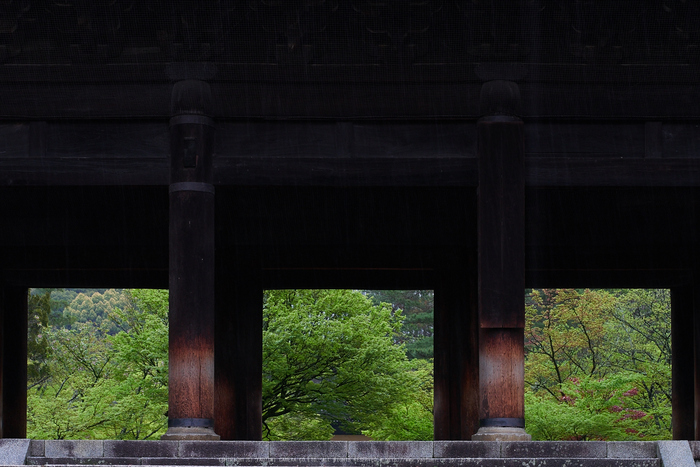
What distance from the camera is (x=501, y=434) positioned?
9.35 m

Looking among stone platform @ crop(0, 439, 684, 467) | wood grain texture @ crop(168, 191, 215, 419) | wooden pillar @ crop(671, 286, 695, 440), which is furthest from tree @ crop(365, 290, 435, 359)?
stone platform @ crop(0, 439, 684, 467)

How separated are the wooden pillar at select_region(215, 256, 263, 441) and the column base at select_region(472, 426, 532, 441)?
6.89m

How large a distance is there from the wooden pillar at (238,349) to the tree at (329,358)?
19.8ft

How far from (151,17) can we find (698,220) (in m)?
8.63

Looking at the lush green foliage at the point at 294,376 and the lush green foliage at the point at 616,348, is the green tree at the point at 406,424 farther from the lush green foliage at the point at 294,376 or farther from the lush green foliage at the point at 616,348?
the lush green foliage at the point at 616,348

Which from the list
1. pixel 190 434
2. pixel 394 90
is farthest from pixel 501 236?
pixel 190 434

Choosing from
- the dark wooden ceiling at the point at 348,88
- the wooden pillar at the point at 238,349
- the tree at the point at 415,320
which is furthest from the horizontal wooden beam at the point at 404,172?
the tree at the point at 415,320

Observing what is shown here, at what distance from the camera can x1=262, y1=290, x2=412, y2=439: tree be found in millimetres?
22312

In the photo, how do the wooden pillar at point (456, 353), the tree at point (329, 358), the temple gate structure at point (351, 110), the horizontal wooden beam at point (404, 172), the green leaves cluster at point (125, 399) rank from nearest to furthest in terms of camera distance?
the temple gate structure at point (351, 110), the horizontal wooden beam at point (404, 172), the wooden pillar at point (456, 353), the tree at point (329, 358), the green leaves cluster at point (125, 399)

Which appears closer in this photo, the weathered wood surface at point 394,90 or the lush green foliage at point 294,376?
the weathered wood surface at point 394,90

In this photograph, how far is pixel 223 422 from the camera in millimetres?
15398

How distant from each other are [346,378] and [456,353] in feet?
23.3

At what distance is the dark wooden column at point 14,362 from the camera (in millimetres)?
17000

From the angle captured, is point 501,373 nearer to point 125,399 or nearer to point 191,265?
point 191,265
